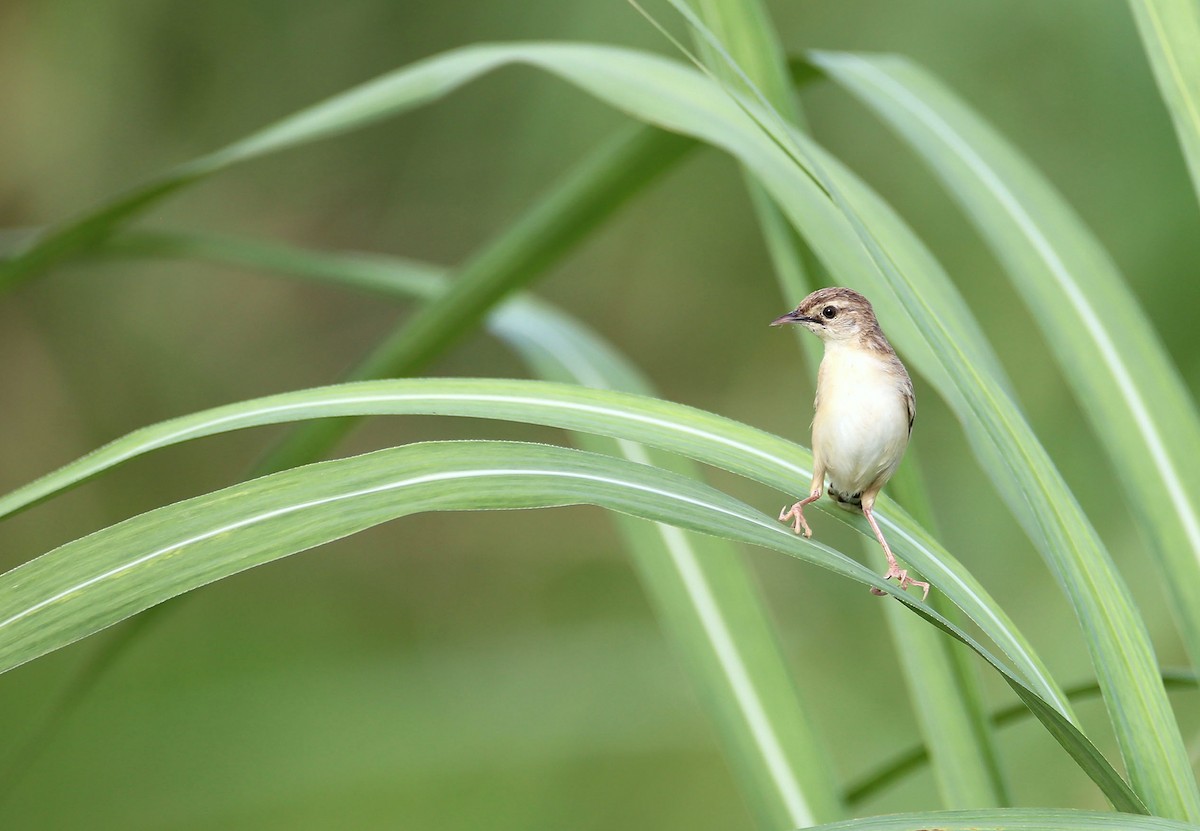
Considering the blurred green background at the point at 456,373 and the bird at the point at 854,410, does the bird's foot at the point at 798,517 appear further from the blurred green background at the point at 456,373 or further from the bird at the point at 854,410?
the blurred green background at the point at 456,373

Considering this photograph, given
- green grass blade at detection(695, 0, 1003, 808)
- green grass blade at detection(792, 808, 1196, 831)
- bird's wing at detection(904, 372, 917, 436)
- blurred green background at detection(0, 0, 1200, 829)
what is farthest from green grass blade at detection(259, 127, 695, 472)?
blurred green background at detection(0, 0, 1200, 829)

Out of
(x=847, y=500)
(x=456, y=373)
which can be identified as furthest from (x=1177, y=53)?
(x=456, y=373)

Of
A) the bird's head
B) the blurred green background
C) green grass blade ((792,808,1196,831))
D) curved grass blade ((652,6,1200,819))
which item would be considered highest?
the blurred green background

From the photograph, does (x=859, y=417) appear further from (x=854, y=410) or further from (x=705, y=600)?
(x=705, y=600)

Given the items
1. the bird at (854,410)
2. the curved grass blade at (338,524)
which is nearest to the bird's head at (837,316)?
the bird at (854,410)

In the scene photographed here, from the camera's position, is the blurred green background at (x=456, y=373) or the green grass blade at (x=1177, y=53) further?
the blurred green background at (x=456, y=373)

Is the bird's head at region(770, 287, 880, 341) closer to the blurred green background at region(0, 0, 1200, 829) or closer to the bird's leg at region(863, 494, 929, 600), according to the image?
the bird's leg at region(863, 494, 929, 600)

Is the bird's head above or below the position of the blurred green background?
below
